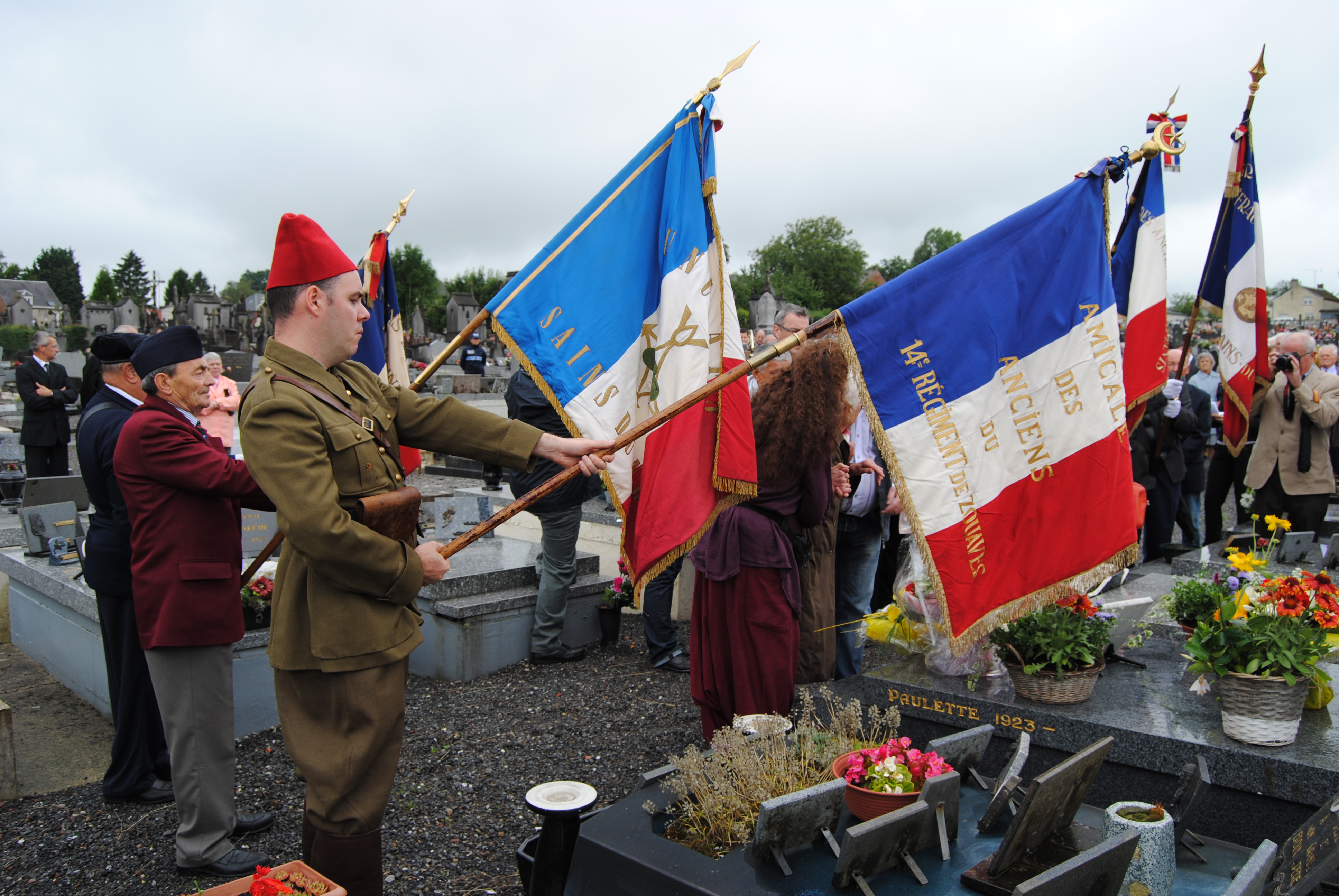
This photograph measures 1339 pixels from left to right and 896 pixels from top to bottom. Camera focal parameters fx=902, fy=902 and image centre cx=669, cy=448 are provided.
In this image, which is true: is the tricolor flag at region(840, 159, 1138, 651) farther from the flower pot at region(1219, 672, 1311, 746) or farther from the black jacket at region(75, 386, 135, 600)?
the black jacket at region(75, 386, 135, 600)

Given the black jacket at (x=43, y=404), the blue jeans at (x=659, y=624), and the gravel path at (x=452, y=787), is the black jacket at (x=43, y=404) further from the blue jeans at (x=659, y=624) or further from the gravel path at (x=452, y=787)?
the blue jeans at (x=659, y=624)

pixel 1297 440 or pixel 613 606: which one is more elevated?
pixel 1297 440

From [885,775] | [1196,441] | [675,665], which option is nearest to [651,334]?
[885,775]

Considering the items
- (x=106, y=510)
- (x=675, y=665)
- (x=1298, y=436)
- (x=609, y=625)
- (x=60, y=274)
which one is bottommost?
(x=675, y=665)

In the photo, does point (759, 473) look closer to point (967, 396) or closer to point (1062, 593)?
point (967, 396)

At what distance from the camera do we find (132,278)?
314ft

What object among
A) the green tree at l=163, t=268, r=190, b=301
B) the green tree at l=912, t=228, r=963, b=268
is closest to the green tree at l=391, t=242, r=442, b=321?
the green tree at l=163, t=268, r=190, b=301

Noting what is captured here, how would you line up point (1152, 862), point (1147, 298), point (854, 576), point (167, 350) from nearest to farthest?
1. point (1152, 862)
2. point (167, 350)
3. point (1147, 298)
4. point (854, 576)

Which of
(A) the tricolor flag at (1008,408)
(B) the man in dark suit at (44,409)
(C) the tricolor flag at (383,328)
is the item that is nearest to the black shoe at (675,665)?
(C) the tricolor flag at (383,328)

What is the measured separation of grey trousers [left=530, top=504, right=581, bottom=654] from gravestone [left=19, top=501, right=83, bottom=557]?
11.4ft

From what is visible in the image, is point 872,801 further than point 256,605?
No

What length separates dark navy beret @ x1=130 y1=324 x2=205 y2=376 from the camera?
3719mm

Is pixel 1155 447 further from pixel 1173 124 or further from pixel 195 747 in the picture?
pixel 195 747

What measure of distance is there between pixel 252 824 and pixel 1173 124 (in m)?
5.11
